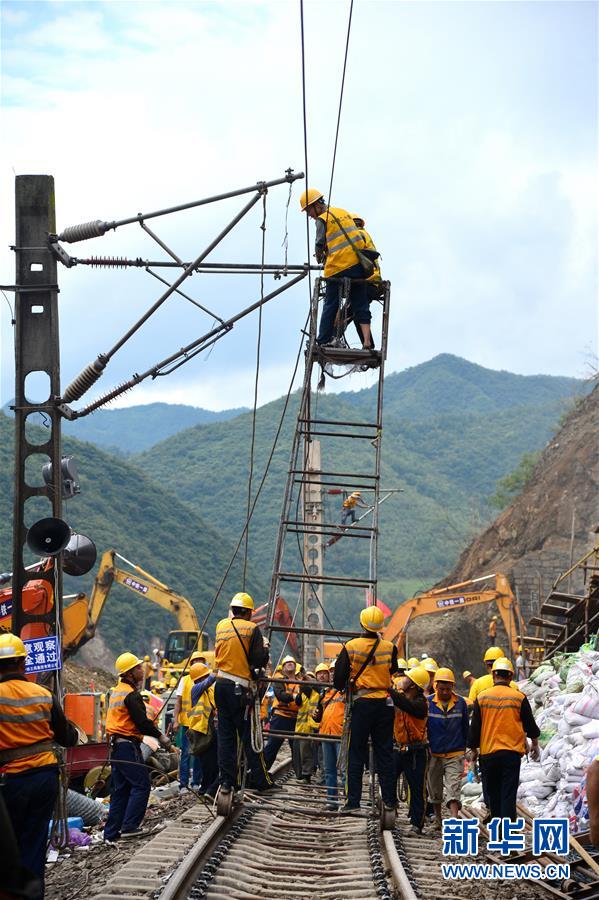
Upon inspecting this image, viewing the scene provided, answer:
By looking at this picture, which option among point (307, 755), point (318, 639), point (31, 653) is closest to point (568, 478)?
point (318, 639)

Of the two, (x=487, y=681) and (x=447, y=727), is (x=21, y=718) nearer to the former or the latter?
(x=447, y=727)

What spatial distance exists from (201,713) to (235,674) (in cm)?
296

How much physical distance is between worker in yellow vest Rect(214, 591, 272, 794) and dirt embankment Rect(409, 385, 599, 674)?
86.5 ft

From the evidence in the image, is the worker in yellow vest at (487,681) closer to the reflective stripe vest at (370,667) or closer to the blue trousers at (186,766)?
the reflective stripe vest at (370,667)

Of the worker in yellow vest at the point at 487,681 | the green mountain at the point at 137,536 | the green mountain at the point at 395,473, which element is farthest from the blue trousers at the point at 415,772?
the green mountain at the point at 395,473

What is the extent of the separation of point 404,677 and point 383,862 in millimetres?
3855

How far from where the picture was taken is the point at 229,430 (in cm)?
15762

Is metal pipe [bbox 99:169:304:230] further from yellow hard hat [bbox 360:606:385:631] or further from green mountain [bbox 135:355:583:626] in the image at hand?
green mountain [bbox 135:355:583:626]

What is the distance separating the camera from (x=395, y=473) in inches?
6053

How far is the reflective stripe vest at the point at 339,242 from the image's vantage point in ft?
46.4

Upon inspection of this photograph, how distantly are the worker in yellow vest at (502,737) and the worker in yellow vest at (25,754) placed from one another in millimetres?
4915

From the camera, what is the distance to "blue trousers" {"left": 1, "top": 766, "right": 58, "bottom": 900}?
8.15 m

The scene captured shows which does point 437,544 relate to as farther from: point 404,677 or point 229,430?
point 404,677

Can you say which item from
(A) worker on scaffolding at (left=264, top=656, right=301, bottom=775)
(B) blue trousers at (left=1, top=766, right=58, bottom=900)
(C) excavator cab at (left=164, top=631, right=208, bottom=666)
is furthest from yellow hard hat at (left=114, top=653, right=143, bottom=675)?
(C) excavator cab at (left=164, top=631, right=208, bottom=666)
